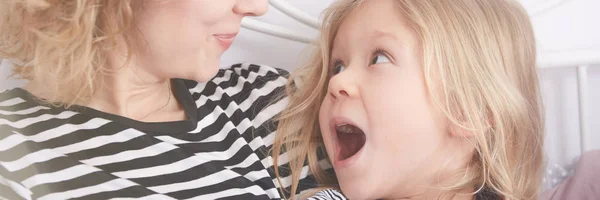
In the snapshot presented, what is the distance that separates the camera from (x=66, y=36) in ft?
3.04

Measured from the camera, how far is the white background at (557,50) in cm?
148

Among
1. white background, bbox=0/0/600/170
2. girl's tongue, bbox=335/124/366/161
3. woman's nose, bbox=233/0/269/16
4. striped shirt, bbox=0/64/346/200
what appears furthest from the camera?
white background, bbox=0/0/600/170

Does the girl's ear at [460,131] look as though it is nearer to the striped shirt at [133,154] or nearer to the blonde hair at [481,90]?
the blonde hair at [481,90]

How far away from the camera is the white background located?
1479 mm

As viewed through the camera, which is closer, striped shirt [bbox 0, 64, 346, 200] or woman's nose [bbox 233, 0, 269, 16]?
striped shirt [bbox 0, 64, 346, 200]

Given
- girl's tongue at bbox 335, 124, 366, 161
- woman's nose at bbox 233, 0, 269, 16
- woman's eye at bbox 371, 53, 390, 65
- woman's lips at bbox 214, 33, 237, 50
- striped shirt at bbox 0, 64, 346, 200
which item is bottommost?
girl's tongue at bbox 335, 124, 366, 161

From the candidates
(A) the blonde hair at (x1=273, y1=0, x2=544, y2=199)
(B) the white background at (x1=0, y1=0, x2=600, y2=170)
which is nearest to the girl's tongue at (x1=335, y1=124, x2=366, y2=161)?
(A) the blonde hair at (x1=273, y1=0, x2=544, y2=199)

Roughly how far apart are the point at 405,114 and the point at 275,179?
250 mm

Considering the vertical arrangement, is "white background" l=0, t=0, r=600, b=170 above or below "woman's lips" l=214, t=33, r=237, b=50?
below

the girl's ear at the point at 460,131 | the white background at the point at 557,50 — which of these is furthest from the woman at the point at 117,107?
the white background at the point at 557,50

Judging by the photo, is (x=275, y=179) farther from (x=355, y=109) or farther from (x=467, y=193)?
(x=467, y=193)

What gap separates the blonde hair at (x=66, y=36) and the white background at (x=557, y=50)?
52 centimetres

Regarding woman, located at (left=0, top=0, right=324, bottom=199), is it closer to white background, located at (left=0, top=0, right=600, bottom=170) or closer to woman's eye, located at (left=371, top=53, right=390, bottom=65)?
woman's eye, located at (left=371, top=53, right=390, bottom=65)

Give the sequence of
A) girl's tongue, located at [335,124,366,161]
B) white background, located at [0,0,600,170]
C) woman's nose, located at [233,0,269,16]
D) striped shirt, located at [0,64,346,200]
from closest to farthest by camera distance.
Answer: striped shirt, located at [0,64,346,200] < woman's nose, located at [233,0,269,16] < girl's tongue, located at [335,124,366,161] < white background, located at [0,0,600,170]
